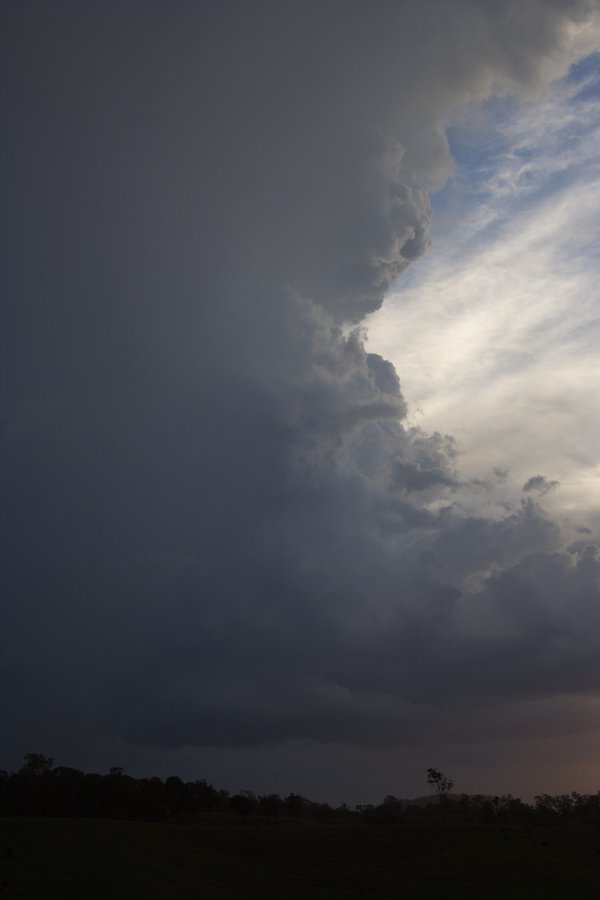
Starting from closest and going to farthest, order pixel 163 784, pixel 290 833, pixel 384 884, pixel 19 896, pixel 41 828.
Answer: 1. pixel 19 896
2. pixel 384 884
3. pixel 41 828
4. pixel 290 833
5. pixel 163 784

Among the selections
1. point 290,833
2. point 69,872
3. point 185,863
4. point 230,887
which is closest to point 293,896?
point 230,887

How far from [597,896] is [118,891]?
164 ft

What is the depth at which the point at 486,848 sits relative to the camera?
92.4 meters

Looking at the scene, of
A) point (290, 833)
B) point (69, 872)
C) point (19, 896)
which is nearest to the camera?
point (19, 896)

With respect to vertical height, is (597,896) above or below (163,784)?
below

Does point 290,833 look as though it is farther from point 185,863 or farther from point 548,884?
point 548,884

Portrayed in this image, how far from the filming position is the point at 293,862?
92.6 metres

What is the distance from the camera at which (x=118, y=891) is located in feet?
232

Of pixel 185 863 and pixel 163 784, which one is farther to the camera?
pixel 163 784

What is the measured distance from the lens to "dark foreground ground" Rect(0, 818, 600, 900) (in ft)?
246

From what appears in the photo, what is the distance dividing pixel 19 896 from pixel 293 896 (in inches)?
1120

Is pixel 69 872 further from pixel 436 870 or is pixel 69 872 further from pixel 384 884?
pixel 436 870

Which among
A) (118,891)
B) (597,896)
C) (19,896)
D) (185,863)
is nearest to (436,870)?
(597,896)

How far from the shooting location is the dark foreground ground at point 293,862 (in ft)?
246
